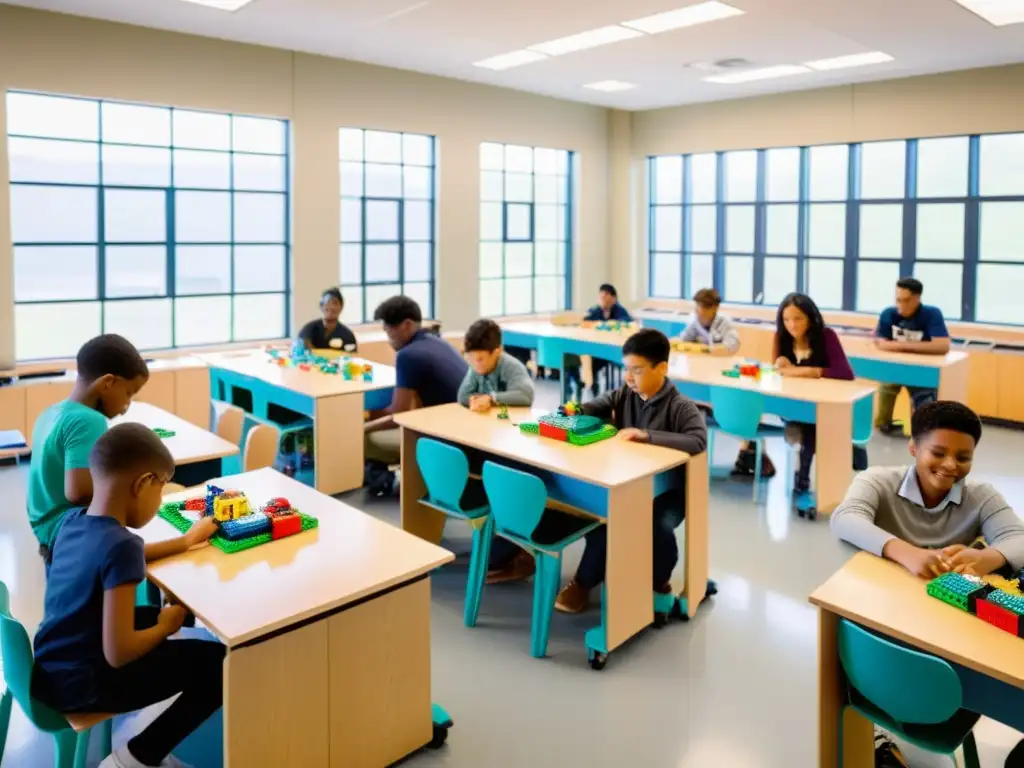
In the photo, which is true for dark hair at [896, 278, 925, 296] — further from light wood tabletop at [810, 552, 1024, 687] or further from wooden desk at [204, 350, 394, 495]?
light wood tabletop at [810, 552, 1024, 687]

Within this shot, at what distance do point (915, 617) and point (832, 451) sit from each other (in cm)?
291

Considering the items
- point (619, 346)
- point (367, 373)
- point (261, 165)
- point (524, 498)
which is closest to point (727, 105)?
point (619, 346)

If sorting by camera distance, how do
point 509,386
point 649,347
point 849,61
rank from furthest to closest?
point 849,61, point 509,386, point 649,347

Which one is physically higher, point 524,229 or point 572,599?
point 524,229

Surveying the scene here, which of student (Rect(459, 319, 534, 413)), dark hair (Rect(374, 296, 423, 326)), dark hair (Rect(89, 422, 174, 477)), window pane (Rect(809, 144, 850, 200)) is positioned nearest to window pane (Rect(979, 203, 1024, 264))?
window pane (Rect(809, 144, 850, 200))

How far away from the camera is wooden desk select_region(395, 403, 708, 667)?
10.1ft

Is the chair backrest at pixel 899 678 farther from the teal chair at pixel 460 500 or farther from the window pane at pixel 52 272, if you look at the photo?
the window pane at pixel 52 272

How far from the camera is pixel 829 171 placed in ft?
29.6

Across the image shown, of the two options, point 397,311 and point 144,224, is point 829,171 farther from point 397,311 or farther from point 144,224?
point 144,224


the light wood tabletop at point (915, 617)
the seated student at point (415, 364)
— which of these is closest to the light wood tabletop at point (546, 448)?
the seated student at point (415, 364)

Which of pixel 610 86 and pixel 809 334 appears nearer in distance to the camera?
pixel 809 334

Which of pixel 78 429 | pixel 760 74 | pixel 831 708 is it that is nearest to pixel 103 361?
pixel 78 429

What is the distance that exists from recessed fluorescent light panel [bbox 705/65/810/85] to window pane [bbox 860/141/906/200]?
131cm

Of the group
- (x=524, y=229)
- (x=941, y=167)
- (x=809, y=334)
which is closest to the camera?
(x=809, y=334)
